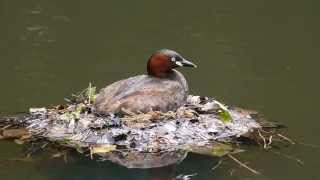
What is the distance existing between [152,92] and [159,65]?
0.37 meters

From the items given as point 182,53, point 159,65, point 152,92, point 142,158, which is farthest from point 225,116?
point 182,53

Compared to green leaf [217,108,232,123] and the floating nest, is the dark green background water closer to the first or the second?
the floating nest

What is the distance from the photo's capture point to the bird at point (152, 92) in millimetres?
7508

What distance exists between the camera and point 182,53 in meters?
11.4

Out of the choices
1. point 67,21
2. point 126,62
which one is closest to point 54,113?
point 126,62

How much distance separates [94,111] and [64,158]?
63 centimetres

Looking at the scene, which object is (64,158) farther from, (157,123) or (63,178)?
(157,123)

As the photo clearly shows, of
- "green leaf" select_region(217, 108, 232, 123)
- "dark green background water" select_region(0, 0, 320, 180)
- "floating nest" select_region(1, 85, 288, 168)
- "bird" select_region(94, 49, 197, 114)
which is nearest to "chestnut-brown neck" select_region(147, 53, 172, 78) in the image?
"bird" select_region(94, 49, 197, 114)

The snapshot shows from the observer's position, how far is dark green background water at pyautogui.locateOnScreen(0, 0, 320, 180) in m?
7.34

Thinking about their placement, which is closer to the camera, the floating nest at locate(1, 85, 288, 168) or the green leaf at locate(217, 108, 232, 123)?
the floating nest at locate(1, 85, 288, 168)

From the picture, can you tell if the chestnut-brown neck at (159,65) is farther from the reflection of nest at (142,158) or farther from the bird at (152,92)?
the reflection of nest at (142,158)

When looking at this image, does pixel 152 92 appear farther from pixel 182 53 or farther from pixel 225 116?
pixel 182 53

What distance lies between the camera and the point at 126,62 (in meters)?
10.8

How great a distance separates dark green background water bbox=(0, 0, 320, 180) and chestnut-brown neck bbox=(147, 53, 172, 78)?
3.56ft
